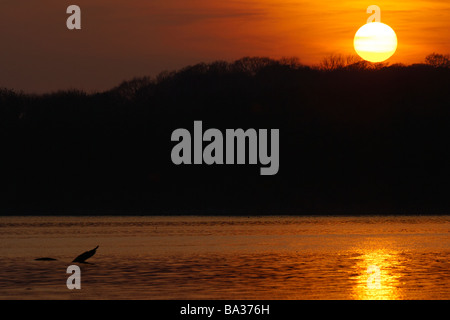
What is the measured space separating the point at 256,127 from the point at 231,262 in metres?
69.1

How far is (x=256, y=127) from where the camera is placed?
10750 centimetres

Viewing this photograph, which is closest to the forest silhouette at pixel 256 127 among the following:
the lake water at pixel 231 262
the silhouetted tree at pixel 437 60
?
the silhouetted tree at pixel 437 60

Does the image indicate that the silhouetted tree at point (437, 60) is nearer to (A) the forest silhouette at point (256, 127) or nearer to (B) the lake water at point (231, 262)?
(A) the forest silhouette at point (256, 127)

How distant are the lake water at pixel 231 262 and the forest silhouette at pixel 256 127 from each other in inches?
1262

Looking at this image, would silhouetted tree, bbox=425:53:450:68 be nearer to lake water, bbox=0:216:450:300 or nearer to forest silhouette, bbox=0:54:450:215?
forest silhouette, bbox=0:54:450:215

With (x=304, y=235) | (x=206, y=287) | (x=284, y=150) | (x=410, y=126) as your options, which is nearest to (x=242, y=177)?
(x=284, y=150)

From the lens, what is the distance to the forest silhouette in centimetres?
9762

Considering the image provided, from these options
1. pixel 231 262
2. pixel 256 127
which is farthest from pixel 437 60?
pixel 231 262

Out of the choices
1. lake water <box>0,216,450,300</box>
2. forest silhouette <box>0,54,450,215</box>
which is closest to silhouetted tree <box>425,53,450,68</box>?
forest silhouette <box>0,54,450,215</box>

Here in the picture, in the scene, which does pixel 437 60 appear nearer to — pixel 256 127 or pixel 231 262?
pixel 256 127

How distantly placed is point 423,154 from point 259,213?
2132cm

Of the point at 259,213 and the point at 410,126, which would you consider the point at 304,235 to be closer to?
the point at 259,213

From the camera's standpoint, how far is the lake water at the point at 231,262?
29.2 meters
